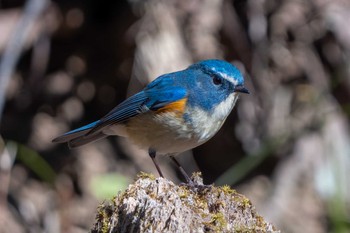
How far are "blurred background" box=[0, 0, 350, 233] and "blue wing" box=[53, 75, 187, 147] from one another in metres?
1.50

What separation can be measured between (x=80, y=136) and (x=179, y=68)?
1716 mm

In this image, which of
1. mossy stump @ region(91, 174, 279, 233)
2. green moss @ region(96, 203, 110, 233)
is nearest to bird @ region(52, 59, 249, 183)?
mossy stump @ region(91, 174, 279, 233)

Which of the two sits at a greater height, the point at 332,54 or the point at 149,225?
the point at 332,54

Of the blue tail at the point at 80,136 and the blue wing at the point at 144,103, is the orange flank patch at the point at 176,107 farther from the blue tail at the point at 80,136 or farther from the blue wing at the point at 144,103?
the blue tail at the point at 80,136

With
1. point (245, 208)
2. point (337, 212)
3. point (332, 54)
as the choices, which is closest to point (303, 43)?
point (332, 54)

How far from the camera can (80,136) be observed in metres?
5.63

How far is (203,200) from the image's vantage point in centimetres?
364

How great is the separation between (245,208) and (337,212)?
5.23 ft

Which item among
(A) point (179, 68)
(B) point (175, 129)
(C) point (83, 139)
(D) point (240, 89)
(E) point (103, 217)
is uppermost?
(A) point (179, 68)

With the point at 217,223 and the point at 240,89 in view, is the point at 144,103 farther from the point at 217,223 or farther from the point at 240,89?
the point at 217,223

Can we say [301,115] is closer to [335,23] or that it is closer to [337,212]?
[335,23]

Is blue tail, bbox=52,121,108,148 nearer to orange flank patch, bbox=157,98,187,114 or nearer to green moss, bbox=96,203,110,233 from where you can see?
orange flank patch, bbox=157,98,187,114

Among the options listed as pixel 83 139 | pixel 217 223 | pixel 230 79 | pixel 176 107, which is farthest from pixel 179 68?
pixel 217 223

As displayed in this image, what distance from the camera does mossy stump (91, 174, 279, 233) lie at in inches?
130
